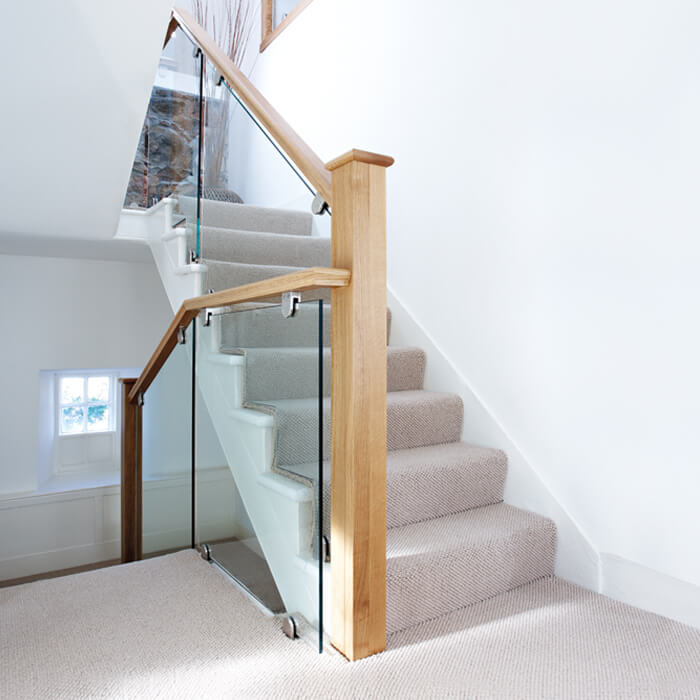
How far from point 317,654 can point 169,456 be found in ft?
4.13

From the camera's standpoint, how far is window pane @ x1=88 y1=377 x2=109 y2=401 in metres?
4.29

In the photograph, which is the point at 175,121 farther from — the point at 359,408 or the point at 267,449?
the point at 359,408

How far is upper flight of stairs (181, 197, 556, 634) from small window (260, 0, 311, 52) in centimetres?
212

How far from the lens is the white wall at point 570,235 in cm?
157

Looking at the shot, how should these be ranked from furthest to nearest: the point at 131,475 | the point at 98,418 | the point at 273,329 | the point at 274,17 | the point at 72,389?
1. the point at 98,418
2. the point at 72,389
3. the point at 274,17
4. the point at 131,475
5. the point at 273,329

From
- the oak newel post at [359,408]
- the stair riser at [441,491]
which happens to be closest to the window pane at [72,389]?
the stair riser at [441,491]

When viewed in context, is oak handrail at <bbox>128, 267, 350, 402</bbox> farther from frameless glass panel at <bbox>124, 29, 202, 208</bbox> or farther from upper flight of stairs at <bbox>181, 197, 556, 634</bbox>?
frameless glass panel at <bbox>124, 29, 202, 208</bbox>

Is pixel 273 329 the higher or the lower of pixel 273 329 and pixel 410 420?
the higher

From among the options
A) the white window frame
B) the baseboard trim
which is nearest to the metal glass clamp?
the baseboard trim

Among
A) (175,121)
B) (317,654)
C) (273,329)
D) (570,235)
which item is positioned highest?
(175,121)

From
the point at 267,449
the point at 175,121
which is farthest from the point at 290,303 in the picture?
the point at 175,121

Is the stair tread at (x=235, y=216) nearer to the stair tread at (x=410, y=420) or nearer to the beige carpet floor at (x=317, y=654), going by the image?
the stair tread at (x=410, y=420)

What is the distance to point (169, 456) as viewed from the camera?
7.95 ft

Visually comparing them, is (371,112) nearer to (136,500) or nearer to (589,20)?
(589,20)
